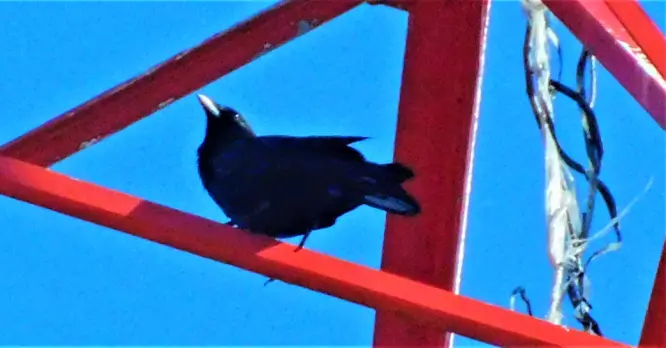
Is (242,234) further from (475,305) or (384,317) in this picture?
(384,317)

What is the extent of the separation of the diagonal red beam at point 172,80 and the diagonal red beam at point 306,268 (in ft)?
1.27

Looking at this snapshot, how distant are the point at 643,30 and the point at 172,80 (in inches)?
43.9

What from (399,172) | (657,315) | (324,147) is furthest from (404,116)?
(657,315)

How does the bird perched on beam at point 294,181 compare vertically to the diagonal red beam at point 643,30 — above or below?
below

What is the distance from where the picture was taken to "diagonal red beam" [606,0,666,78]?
9.22 ft

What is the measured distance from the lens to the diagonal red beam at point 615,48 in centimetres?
275

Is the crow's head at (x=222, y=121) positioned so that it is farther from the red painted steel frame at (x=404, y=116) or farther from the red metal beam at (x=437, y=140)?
the red metal beam at (x=437, y=140)

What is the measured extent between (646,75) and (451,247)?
0.82m

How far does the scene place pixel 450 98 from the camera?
135 inches

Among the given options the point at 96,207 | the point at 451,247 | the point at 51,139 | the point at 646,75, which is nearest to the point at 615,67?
the point at 646,75

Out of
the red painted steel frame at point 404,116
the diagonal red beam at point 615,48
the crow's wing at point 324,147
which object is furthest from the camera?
the crow's wing at point 324,147

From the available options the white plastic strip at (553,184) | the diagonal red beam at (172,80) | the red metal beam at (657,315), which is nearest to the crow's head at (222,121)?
the diagonal red beam at (172,80)

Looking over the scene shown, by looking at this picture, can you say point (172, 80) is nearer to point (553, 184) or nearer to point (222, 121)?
point (222, 121)

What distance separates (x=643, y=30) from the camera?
287cm
